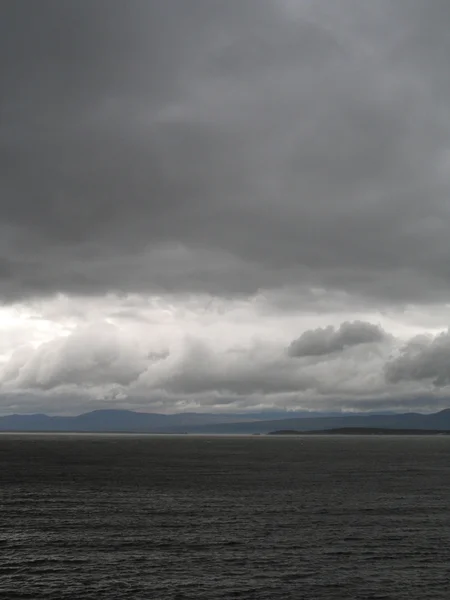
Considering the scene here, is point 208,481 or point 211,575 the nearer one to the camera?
point 211,575

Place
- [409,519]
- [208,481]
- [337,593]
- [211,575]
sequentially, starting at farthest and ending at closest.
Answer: [208,481], [409,519], [211,575], [337,593]

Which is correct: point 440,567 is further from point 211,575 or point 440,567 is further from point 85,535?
point 85,535

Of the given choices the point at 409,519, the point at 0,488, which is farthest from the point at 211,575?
the point at 0,488

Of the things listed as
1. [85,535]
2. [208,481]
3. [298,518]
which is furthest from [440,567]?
[208,481]

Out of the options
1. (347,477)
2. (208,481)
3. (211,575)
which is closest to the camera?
(211,575)

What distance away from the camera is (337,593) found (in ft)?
186

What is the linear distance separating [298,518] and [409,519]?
55.8 ft

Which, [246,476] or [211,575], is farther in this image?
[246,476]

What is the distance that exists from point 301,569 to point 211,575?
9.76 meters

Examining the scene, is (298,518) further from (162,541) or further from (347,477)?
(347,477)

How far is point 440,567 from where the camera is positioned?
216 ft

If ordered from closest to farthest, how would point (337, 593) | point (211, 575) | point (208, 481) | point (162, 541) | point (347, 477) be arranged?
point (337, 593) → point (211, 575) → point (162, 541) → point (208, 481) → point (347, 477)

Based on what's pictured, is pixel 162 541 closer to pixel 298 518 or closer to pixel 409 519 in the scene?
pixel 298 518

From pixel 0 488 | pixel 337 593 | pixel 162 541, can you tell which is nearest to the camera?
pixel 337 593
